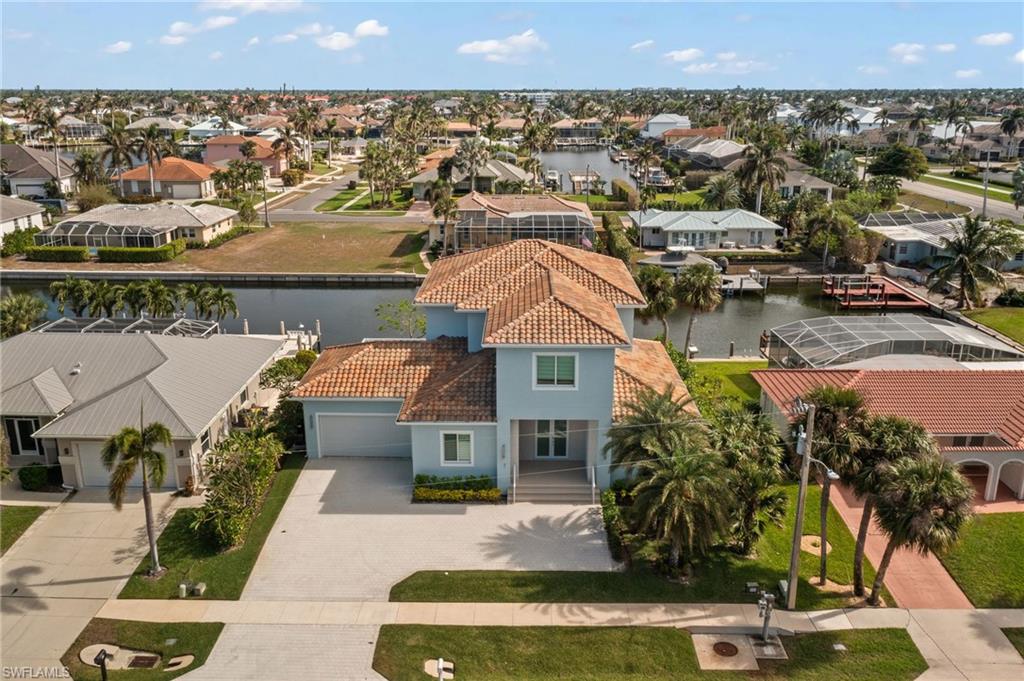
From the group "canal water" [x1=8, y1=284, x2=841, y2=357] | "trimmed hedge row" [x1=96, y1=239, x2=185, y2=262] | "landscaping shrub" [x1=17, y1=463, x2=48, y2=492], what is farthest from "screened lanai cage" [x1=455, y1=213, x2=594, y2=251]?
"landscaping shrub" [x1=17, y1=463, x2=48, y2=492]

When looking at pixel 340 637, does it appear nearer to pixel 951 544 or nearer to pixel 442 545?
pixel 442 545

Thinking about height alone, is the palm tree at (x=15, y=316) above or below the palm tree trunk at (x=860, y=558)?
above

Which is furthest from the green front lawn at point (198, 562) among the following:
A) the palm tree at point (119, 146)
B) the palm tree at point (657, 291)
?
the palm tree at point (119, 146)

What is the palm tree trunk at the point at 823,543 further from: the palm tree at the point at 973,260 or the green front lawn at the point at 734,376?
the palm tree at the point at 973,260

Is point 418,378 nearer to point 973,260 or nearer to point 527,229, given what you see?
point 527,229

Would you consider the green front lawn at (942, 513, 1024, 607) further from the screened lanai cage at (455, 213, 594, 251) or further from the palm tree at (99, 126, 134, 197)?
the palm tree at (99, 126, 134, 197)

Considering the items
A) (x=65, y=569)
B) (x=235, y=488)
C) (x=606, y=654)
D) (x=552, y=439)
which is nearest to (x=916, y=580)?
(x=606, y=654)
